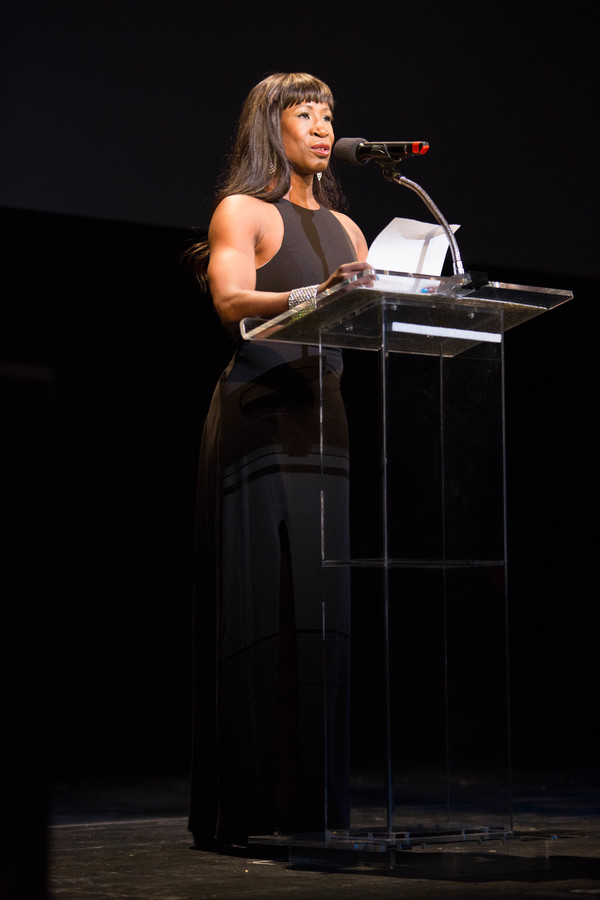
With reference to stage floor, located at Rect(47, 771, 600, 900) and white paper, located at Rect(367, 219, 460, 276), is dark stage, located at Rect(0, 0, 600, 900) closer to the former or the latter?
stage floor, located at Rect(47, 771, 600, 900)

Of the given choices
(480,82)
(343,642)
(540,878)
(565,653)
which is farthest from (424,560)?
(565,653)

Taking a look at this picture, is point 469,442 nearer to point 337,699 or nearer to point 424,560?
point 424,560

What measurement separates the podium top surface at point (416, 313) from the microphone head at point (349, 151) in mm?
361

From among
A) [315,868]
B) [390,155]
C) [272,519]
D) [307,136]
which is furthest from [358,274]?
[315,868]

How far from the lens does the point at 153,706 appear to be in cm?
409

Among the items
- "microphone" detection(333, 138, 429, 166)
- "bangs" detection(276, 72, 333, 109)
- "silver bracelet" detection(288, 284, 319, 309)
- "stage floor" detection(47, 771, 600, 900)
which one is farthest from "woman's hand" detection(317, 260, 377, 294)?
"stage floor" detection(47, 771, 600, 900)

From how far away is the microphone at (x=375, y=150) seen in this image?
2045 millimetres

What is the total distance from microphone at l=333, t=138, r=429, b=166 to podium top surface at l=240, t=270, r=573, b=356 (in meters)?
0.28

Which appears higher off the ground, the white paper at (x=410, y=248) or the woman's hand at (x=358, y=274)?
the white paper at (x=410, y=248)

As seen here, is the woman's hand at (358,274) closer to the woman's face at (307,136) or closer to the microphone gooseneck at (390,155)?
the microphone gooseneck at (390,155)

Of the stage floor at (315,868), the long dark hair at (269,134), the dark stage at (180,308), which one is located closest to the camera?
the stage floor at (315,868)

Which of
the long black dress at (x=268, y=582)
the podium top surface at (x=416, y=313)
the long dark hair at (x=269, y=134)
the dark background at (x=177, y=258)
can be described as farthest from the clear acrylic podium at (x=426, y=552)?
the dark background at (x=177, y=258)

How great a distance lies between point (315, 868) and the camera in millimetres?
1912

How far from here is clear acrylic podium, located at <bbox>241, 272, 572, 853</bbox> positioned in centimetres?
186
